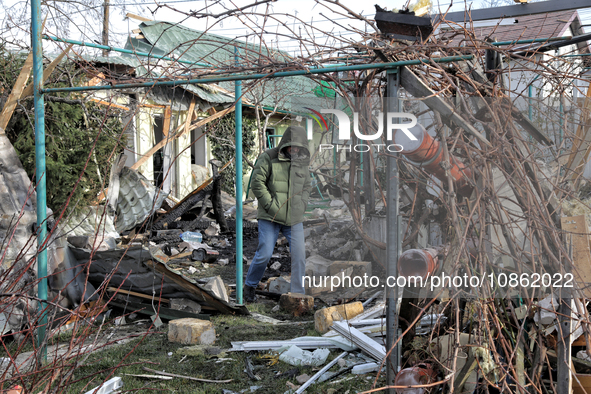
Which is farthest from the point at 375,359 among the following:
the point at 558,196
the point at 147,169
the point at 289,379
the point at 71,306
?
the point at 147,169

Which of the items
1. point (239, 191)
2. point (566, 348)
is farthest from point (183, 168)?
point (566, 348)

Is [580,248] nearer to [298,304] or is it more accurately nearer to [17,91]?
[298,304]

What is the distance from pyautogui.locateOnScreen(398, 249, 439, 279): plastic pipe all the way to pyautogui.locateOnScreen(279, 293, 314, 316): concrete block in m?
3.14

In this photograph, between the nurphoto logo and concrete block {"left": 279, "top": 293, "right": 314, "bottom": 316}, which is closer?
the nurphoto logo

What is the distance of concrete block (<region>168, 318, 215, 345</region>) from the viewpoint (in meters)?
4.66

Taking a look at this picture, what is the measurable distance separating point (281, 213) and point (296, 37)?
10.3 ft

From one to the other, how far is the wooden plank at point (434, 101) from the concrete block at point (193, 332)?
118 inches

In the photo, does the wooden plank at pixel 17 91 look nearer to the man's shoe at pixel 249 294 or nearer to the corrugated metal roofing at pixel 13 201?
the corrugated metal roofing at pixel 13 201

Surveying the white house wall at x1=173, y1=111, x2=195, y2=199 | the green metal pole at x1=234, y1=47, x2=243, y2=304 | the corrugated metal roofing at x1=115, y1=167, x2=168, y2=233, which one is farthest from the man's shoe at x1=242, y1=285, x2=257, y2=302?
the white house wall at x1=173, y1=111, x2=195, y2=199

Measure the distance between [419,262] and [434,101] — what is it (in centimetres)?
82

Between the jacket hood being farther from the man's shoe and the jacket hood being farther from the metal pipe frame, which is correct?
the metal pipe frame

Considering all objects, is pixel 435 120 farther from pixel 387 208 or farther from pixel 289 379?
pixel 289 379

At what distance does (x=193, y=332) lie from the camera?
4.66m

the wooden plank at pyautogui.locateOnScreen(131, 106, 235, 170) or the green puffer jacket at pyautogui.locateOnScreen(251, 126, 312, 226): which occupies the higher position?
the wooden plank at pyautogui.locateOnScreen(131, 106, 235, 170)
